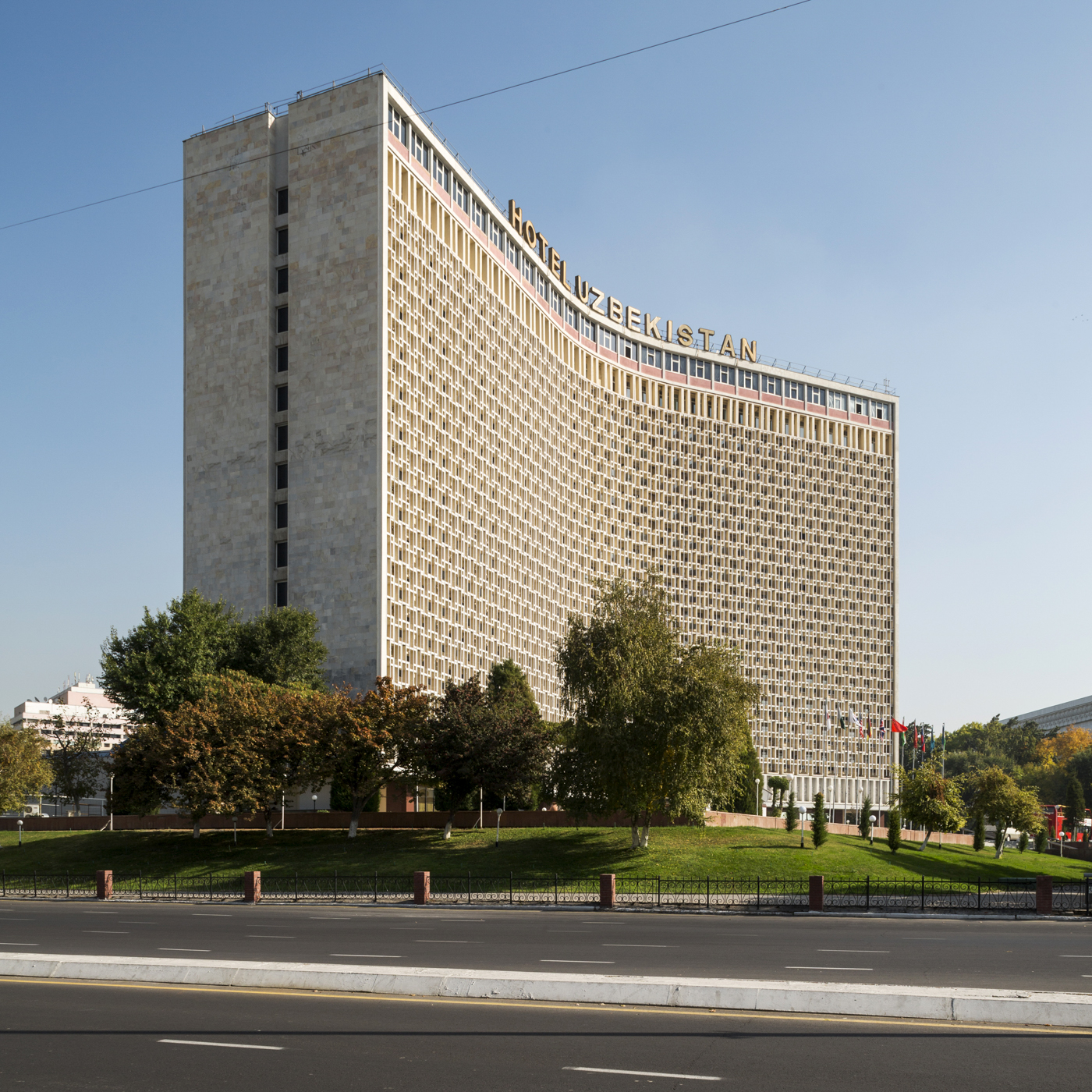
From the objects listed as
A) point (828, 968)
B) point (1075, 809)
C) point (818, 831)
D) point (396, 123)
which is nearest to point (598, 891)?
point (818, 831)

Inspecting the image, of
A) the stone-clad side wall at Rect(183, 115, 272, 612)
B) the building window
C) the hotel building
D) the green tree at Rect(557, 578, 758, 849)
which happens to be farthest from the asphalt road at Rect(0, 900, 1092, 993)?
the building window

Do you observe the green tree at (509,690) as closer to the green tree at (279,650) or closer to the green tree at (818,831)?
the green tree at (279,650)

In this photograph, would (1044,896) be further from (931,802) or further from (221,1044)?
(931,802)

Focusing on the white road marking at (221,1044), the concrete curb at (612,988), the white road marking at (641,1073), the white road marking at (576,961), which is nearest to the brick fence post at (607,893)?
the white road marking at (576,961)

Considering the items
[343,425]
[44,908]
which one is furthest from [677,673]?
[343,425]

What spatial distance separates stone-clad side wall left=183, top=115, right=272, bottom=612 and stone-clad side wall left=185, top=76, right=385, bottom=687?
137mm

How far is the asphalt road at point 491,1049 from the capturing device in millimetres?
12016

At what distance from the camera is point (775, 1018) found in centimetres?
1562

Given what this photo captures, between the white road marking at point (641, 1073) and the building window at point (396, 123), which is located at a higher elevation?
the building window at point (396, 123)

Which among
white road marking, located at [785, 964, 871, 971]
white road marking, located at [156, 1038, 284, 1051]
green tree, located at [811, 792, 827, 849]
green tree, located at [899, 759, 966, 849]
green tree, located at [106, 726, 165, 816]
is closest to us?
white road marking, located at [156, 1038, 284, 1051]

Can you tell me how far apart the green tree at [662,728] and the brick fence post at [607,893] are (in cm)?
1516

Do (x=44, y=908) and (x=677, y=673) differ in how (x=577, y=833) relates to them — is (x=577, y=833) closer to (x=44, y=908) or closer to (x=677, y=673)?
(x=677, y=673)

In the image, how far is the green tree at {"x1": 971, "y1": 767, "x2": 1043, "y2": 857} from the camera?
100 metres

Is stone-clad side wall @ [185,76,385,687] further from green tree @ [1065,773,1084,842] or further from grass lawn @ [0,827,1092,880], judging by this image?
green tree @ [1065,773,1084,842]
